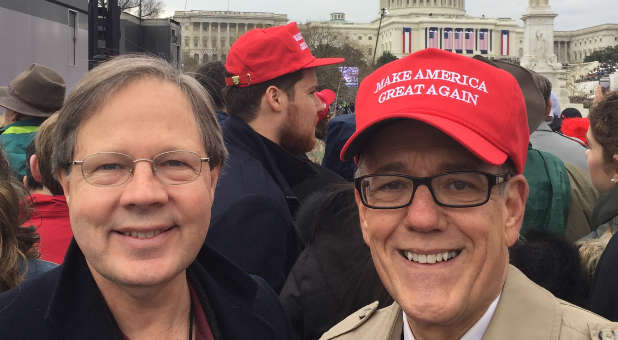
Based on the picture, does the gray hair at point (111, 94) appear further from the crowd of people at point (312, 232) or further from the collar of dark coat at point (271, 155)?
the collar of dark coat at point (271, 155)

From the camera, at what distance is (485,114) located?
1.69m

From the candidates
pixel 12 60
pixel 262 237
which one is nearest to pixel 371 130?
pixel 262 237

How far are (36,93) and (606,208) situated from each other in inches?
145

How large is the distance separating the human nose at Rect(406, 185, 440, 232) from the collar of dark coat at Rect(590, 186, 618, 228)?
171cm

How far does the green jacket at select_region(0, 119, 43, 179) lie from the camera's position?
16.0ft

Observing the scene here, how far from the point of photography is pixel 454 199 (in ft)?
5.57

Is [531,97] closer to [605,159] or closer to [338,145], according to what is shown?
[605,159]

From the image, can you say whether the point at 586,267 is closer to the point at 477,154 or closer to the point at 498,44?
the point at 477,154

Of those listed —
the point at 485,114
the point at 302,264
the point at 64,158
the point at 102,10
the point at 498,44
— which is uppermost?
the point at 498,44

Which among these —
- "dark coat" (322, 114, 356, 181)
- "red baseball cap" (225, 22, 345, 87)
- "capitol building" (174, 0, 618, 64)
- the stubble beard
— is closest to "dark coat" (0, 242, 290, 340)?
the stubble beard

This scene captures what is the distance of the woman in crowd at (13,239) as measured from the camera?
2.51 m

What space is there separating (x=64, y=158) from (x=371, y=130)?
0.88 m

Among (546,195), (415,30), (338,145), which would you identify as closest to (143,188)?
(546,195)

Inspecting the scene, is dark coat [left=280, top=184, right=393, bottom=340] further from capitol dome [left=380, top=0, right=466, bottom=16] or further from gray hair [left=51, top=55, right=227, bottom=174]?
capitol dome [left=380, top=0, right=466, bottom=16]
